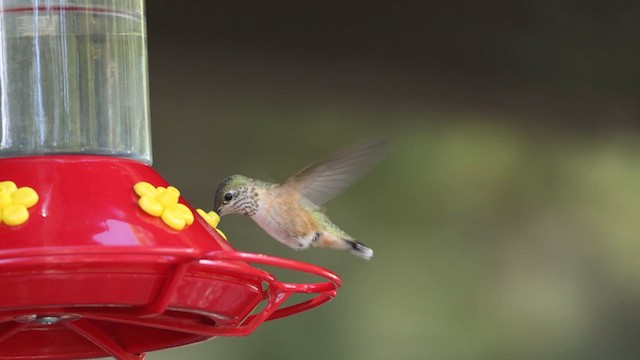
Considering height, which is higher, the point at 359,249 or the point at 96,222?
the point at 96,222

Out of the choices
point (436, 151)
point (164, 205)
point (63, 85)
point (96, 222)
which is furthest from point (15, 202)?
point (436, 151)

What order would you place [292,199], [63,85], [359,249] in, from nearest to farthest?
[63,85] → [292,199] → [359,249]

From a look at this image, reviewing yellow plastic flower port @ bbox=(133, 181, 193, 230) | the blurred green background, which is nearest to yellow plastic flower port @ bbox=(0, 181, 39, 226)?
yellow plastic flower port @ bbox=(133, 181, 193, 230)

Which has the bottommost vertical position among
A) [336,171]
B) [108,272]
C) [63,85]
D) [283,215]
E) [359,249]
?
[359,249]

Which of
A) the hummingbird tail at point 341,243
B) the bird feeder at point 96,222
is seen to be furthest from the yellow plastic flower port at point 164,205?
the hummingbird tail at point 341,243

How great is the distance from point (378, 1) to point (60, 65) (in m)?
2.32

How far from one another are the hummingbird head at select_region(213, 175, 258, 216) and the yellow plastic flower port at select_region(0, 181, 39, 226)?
1.36m

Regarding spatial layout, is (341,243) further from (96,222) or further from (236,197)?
(96,222)

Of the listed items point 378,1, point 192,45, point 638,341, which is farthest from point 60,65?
point 638,341

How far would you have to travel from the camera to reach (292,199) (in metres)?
3.42

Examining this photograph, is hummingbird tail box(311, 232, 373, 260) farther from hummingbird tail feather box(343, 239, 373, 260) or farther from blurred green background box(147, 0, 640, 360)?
blurred green background box(147, 0, 640, 360)

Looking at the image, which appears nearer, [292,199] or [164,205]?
[164,205]

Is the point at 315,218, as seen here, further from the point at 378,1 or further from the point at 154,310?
the point at 154,310

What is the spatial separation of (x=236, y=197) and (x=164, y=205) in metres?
1.32
